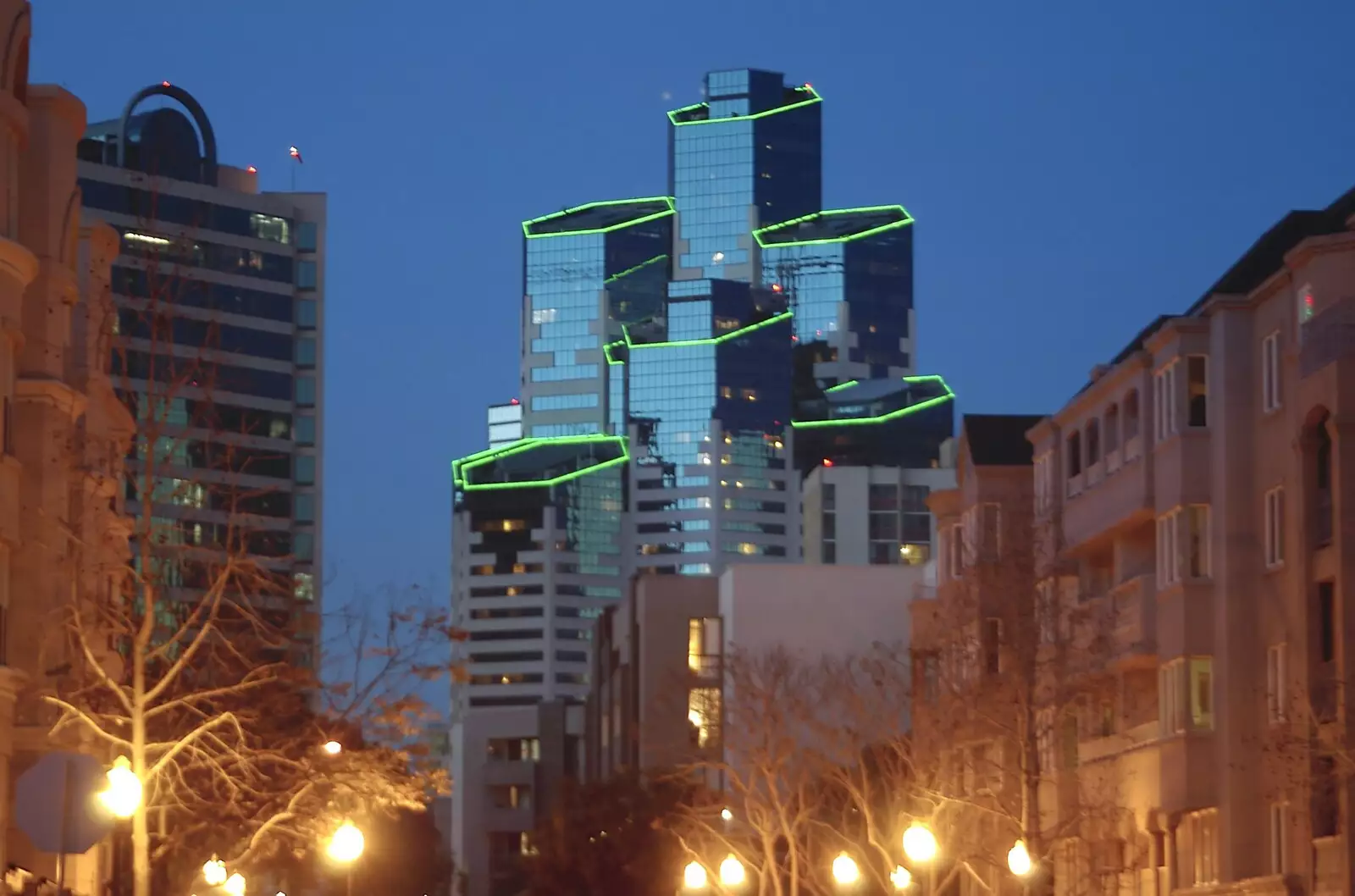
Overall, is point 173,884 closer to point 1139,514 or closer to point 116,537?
point 116,537

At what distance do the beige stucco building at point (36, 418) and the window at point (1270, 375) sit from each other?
22184mm

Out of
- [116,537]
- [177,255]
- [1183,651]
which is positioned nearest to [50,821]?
[177,255]

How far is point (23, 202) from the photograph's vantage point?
132 ft

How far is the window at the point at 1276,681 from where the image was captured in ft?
154

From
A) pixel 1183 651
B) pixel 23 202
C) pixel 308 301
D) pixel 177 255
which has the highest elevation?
pixel 308 301

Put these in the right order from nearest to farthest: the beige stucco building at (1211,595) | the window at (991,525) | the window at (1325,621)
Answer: the beige stucco building at (1211,595)
the window at (1325,621)
the window at (991,525)

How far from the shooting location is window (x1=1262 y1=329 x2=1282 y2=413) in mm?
48656

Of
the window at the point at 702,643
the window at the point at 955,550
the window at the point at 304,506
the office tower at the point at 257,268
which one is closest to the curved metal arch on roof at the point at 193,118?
the office tower at the point at 257,268

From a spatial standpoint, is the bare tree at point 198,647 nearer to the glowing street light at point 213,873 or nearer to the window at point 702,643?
the glowing street light at point 213,873

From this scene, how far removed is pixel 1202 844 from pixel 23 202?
27276mm

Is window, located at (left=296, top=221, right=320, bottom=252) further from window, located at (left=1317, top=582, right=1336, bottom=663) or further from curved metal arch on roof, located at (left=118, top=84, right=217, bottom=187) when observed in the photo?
window, located at (left=1317, top=582, right=1336, bottom=663)

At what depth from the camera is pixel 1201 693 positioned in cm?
5166

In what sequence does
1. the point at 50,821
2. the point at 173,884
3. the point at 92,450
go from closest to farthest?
the point at 50,821
the point at 92,450
the point at 173,884

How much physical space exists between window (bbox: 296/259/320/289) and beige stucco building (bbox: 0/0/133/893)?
143386 millimetres
